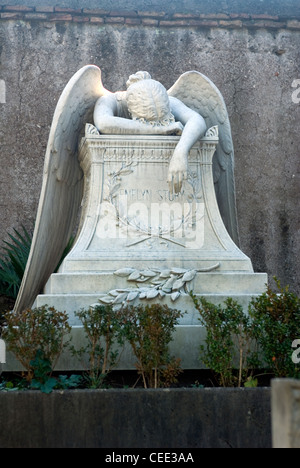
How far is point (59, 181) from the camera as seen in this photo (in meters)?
5.80

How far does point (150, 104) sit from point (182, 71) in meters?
3.65

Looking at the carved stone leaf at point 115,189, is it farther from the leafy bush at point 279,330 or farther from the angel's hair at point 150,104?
the leafy bush at point 279,330

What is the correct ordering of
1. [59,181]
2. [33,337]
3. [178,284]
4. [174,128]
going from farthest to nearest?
[59,181]
[174,128]
[178,284]
[33,337]

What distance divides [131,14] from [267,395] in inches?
259

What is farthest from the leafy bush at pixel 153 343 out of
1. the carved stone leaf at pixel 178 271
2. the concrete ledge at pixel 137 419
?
the carved stone leaf at pixel 178 271

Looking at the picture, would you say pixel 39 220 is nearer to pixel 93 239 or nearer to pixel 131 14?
pixel 93 239

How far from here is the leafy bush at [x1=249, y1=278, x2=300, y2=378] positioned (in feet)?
13.8

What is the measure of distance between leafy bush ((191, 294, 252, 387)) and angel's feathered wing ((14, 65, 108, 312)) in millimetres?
1682

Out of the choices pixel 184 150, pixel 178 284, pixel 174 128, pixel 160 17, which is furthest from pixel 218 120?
pixel 160 17

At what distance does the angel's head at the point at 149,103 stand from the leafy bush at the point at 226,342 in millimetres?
1801

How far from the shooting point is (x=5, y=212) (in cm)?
877

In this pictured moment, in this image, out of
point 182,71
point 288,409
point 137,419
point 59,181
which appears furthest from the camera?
point 182,71

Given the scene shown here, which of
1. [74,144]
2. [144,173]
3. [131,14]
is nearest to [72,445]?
[144,173]

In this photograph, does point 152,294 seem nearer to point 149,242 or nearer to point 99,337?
point 149,242
